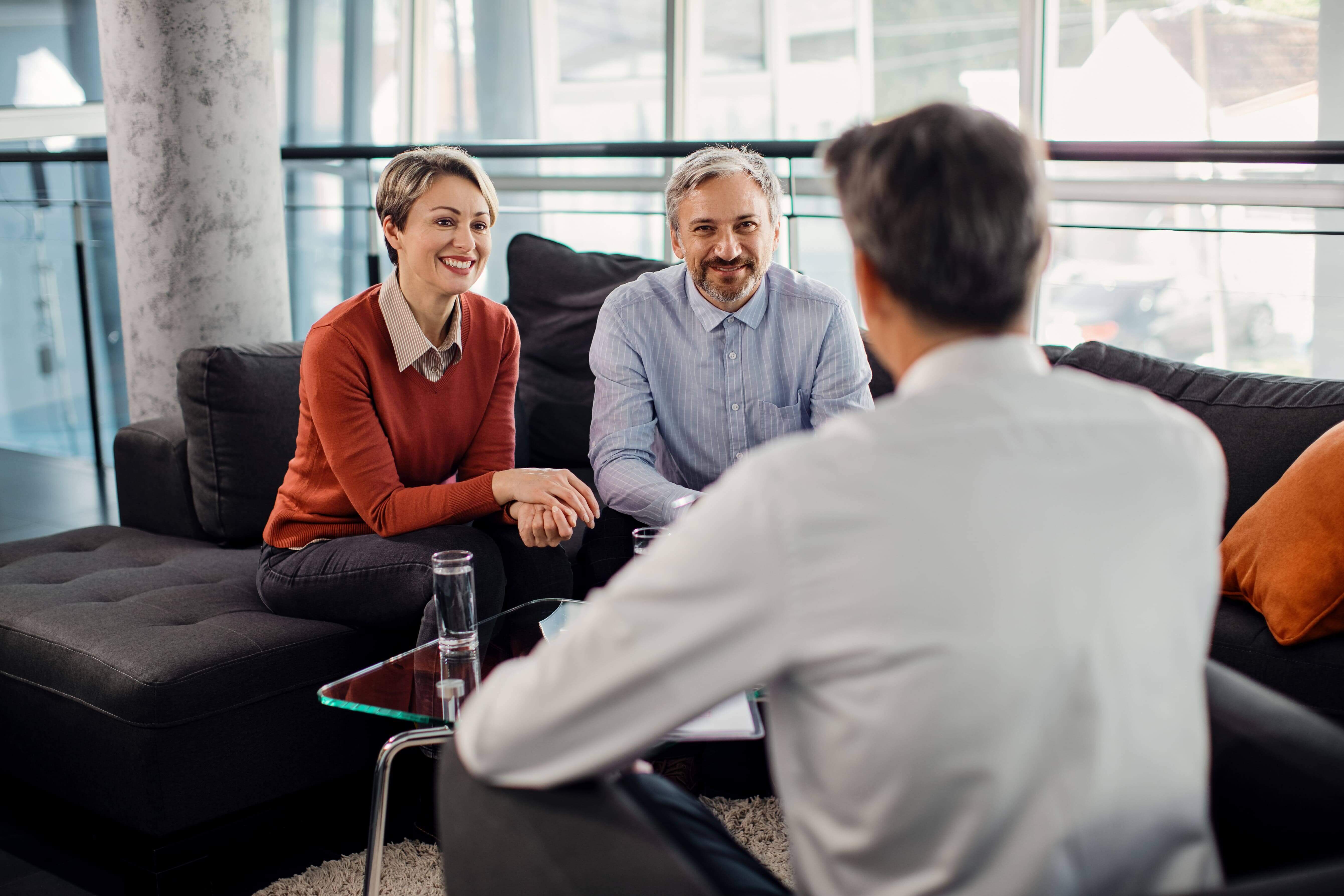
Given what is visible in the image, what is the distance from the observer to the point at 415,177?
6.61 ft

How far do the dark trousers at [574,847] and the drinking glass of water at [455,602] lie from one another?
0.57m

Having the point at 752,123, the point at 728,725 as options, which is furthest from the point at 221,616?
the point at 752,123

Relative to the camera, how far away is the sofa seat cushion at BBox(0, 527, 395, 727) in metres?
1.74

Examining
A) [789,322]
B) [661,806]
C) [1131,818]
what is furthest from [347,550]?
[1131,818]

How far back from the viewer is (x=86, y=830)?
6.35 ft

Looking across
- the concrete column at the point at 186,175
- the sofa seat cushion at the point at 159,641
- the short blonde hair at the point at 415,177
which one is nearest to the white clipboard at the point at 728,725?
the sofa seat cushion at the point at 159,641

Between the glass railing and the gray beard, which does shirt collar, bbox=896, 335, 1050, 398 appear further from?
the glass railing

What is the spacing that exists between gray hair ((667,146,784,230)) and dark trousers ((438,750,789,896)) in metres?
1.42

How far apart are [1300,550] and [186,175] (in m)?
2.71

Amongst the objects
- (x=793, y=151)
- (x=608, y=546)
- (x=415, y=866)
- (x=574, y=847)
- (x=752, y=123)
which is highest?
(x=752, y=123)

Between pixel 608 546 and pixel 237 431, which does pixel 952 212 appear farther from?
pixel 237 431

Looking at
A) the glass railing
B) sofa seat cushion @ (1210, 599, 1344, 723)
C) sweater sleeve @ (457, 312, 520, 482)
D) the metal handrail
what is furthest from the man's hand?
the glass railing

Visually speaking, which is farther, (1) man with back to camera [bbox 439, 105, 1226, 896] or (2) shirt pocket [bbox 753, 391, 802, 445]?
(2) shirt pocket [bbox 753, 391, 802, 445]

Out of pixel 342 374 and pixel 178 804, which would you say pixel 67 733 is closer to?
pixel 178 804
